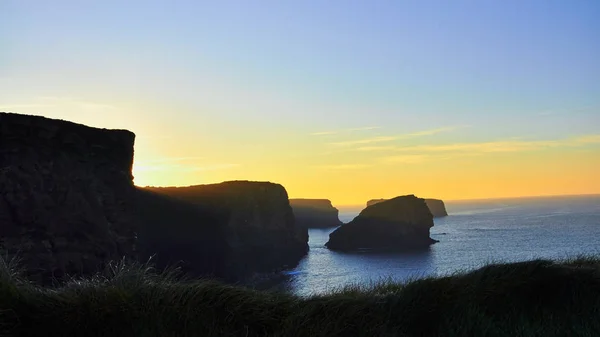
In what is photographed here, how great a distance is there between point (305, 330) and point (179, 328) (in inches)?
56.9

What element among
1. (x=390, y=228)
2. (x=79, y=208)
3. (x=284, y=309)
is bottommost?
(x=390, y=228)

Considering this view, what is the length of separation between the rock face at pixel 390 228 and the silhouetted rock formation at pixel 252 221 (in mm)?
15146

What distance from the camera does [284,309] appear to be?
678 cm

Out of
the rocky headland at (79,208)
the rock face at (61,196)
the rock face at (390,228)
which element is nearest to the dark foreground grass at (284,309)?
the rocky headland at (79,208)

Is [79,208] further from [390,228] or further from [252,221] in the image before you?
[390,228]

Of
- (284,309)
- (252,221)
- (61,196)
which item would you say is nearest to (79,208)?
(61,196)

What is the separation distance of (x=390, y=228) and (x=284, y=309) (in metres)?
137

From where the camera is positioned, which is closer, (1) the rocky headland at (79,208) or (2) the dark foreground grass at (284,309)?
(2) the dark foreground grass at (284,309)

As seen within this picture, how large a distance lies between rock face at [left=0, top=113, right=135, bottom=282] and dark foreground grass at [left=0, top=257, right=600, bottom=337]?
34946 mm

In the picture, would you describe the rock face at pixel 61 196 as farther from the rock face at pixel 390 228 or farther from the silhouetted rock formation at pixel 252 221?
the rock face at pixel 390 228

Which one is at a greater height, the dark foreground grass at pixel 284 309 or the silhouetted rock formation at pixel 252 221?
the dark foreground grass at pixel 284 309

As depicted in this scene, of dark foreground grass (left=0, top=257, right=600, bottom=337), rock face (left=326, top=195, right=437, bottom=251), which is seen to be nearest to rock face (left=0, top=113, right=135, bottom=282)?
dark foreground grass (left=0, top=257, right=600, bottom=337)

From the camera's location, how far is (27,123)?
43156 millimetres

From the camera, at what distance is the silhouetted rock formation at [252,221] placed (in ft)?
300
